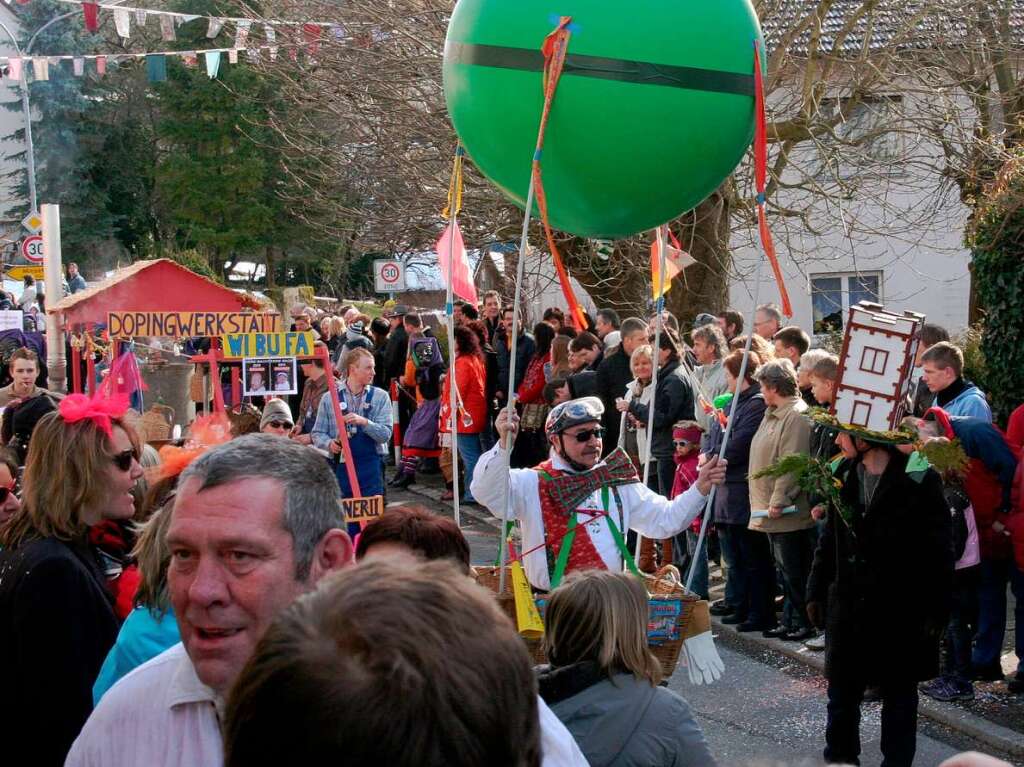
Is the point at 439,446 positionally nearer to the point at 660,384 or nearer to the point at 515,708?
the point at 660,384

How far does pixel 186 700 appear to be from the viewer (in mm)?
2068

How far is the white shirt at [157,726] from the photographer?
6.71ft

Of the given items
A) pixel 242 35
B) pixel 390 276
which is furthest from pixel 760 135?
pixel 390 276

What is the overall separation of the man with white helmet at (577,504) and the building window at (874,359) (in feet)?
2.87

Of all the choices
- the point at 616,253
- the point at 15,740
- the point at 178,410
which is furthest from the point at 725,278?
the point at 15,740

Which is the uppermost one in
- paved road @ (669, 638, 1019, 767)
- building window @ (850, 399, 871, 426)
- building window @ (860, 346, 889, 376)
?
building window @ (860, 346, 889, 376)

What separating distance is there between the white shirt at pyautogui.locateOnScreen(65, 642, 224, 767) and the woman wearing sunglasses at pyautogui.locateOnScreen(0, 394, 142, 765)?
1.05m

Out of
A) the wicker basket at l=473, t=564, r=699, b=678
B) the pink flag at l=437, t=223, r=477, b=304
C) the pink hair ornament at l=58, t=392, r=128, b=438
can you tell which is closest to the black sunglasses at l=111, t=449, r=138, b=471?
the pink hair ornament at l=58, t=392, r=128, b=438

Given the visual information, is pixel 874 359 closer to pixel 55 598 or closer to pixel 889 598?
pixel 889 598

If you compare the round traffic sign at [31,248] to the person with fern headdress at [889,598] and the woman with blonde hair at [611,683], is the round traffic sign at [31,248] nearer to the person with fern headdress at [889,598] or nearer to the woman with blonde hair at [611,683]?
the person with fern headdress at [889,598]

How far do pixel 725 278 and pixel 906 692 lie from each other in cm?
827

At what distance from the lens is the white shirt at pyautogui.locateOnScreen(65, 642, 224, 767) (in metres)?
2.04

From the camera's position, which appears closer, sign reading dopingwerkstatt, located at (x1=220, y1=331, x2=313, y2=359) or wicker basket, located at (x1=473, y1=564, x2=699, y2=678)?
wicker basket, located at (x1=473, y1=564, x2=699, y2=678)

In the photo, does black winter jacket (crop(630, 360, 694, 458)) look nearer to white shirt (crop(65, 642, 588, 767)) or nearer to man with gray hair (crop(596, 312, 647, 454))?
man with gray hair (crop(596, 312, 647, 454))
